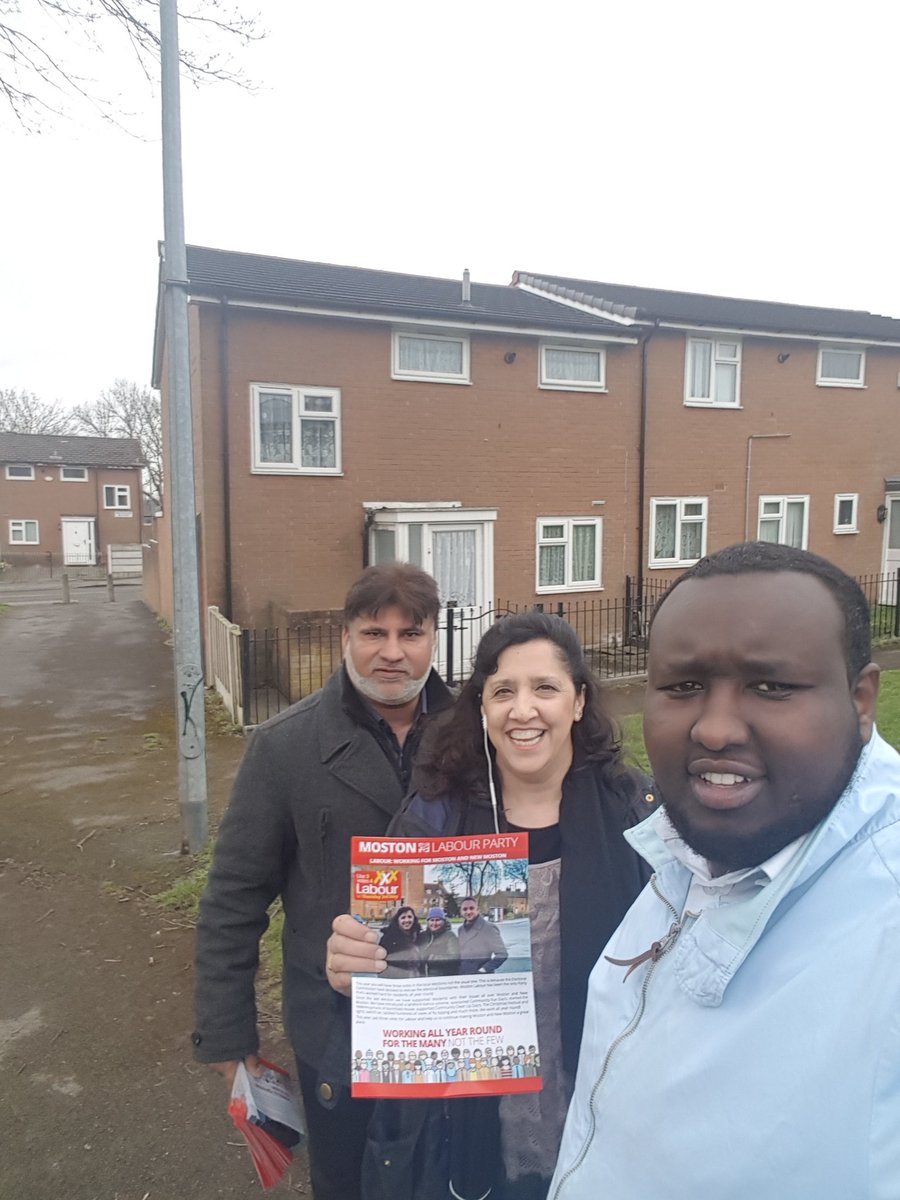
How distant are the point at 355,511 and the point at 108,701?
4.80 metres

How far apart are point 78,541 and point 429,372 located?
38.7m

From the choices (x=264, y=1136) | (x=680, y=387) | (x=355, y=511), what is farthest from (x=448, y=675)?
(x=680, y=387)

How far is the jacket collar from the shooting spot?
0.89 metres

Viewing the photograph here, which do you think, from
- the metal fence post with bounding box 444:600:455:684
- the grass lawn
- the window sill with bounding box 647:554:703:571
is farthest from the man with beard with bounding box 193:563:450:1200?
the window sill with bounding box 647:554:703:571

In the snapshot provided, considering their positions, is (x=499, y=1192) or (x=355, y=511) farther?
(x=355, y=511)

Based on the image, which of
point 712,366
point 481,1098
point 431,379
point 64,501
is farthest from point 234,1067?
point 64,501

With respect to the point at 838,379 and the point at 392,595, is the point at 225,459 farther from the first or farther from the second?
the point at 838,379

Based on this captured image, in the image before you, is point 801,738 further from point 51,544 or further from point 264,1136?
point 51,544

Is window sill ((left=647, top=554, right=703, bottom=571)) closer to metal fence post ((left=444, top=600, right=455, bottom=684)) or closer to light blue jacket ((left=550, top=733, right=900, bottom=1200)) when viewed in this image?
metal fence post ((left=444, top=600, right=455, bottom=684))

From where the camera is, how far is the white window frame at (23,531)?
44.2m

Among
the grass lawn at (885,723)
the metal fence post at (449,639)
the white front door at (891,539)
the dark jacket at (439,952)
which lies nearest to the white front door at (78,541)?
the metal fence post at (449,639)

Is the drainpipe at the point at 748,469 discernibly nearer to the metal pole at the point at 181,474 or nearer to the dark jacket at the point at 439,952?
the metal pole at the point at 181,474

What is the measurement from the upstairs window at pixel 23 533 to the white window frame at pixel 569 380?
3954 centimetres

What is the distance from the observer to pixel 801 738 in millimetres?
919
